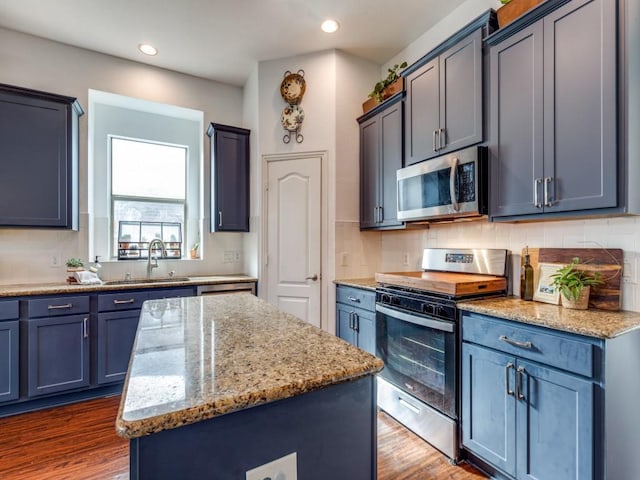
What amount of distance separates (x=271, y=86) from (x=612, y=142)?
2.95 meters

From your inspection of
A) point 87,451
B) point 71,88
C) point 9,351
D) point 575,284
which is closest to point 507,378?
point 575,284

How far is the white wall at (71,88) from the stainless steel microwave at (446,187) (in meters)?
2.37

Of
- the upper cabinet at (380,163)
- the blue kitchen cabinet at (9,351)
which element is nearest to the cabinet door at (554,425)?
the upper cabinet at (380,163)

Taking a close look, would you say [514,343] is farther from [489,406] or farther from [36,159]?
Result: [36,159]

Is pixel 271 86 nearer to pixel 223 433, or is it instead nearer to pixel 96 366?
pixel 96 366

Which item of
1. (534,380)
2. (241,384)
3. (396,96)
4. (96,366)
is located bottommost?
(96,366)

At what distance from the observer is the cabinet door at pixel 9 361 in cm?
246

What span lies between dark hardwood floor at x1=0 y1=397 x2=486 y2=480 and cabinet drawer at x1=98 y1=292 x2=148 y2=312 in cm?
→ 82

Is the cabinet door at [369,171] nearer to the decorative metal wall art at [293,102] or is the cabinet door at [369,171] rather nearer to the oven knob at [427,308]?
the decorative metal wall art at [293,102]

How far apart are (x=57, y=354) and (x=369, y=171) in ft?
10.2

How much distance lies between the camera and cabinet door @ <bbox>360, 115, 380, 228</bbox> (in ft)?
10.2

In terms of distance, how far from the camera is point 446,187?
2264 millimetres

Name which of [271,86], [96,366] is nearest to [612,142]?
[271,86]

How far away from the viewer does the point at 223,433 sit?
0.72 meters
